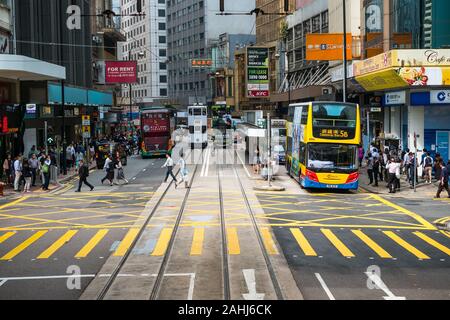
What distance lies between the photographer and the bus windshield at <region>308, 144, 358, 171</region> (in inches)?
1132

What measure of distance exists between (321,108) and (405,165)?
7983 mm

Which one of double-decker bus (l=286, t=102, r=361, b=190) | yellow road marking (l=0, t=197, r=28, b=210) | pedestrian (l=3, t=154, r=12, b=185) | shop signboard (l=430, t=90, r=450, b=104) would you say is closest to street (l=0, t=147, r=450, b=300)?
yellow road marking (l=0, t=197, r=28, b=210)

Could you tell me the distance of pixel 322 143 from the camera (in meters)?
29.0

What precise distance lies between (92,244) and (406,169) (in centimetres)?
2116

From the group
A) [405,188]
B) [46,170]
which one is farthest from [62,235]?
[405,188]

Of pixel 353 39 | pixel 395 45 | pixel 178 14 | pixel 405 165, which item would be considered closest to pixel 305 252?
pixel 405 165

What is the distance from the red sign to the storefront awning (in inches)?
668

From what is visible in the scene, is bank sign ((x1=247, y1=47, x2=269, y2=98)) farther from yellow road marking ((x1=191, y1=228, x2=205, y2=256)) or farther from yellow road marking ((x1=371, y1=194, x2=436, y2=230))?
yellow road marking ((x1=191, y1=228, x2=205, y2=256))

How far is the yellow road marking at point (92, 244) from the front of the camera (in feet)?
54.6

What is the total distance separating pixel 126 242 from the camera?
59.3 feet

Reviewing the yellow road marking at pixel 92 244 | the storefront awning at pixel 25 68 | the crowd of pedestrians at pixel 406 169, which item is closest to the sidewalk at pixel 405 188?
the crowd of pedestrians at pixel 406 169

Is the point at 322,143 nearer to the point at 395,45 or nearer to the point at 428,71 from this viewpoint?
the point at 428,71

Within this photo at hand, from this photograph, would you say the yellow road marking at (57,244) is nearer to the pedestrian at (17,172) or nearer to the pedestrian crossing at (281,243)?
the pedestrian crossing at (281,243)
